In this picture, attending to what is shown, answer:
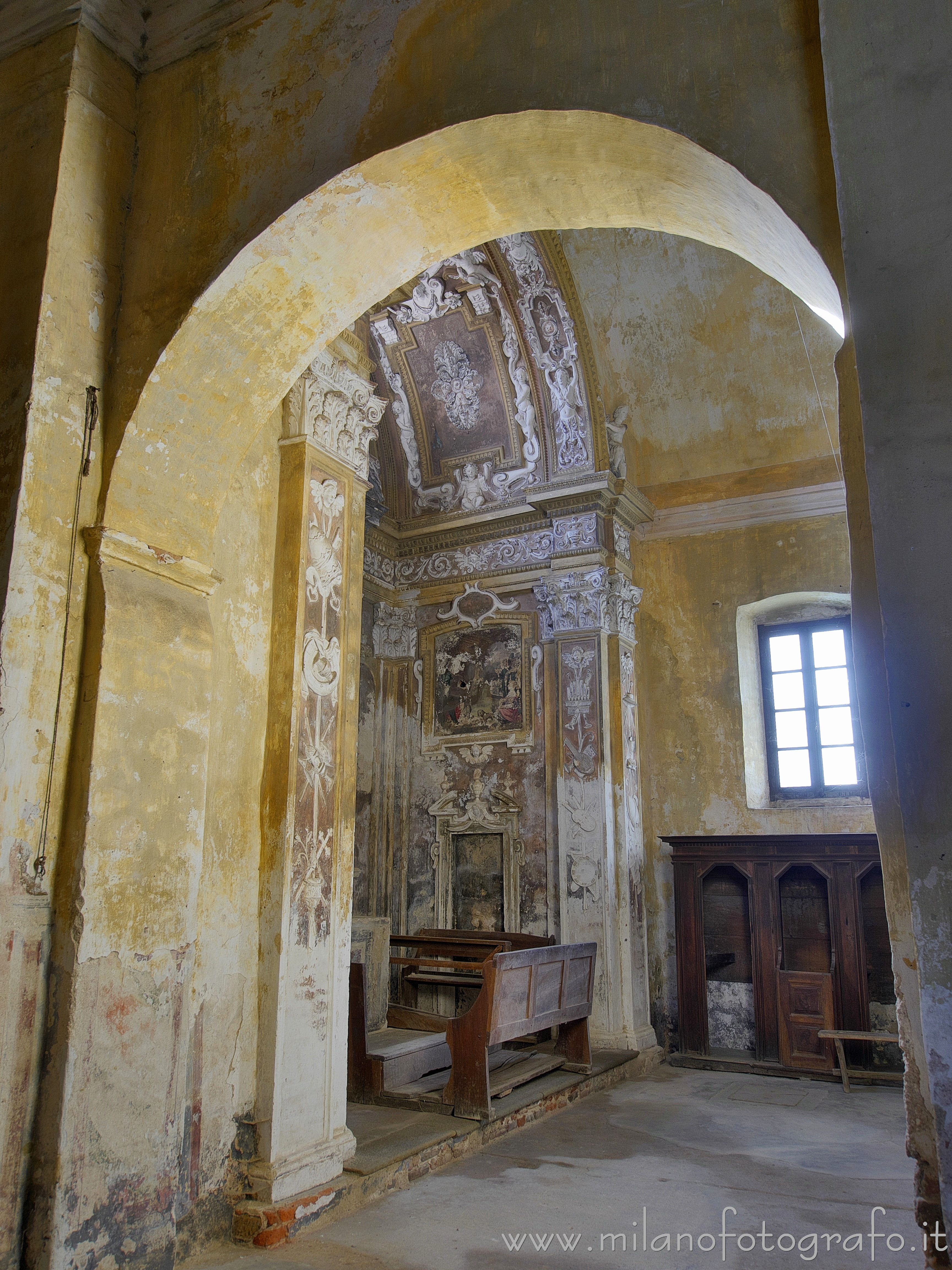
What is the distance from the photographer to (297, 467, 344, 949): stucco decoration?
443 cm

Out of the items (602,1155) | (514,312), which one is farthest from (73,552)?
(514,312)

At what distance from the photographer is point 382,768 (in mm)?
9031

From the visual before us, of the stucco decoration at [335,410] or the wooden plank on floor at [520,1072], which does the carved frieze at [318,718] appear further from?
the wooden plank on floor at [520,1072]

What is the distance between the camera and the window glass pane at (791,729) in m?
8.70

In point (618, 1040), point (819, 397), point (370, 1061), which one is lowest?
point (618, 1040)

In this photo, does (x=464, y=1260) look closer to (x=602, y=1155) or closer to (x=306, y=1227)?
(x=306, y=1227)

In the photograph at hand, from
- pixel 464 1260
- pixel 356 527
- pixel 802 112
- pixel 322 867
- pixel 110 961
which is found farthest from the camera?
pixel 356 527

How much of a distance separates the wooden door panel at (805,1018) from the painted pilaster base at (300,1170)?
177 inches

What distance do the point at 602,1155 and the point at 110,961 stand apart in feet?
10.8

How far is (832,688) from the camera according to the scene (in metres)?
8.68

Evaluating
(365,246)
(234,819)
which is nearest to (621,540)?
(365,246)

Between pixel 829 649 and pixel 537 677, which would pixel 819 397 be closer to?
pixel 829 649

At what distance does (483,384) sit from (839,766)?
15.7 feet

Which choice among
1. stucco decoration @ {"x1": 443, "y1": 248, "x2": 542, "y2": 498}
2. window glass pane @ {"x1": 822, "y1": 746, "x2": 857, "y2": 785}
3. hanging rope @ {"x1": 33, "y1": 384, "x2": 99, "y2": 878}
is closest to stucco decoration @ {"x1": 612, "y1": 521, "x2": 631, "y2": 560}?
stucco decoration @ {"x1": 443, "y1": 248, "x2": 542, "y2": 498}
